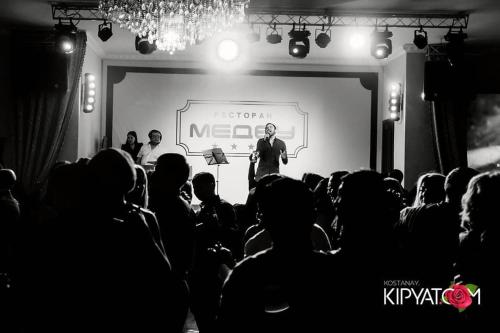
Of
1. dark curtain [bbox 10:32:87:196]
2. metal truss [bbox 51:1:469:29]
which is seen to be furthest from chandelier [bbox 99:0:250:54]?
dark curtain [bbox 10:32:87:196]

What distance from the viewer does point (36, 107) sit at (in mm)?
8023

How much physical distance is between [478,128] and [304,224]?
8.30 meters

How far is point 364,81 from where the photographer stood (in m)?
10.6

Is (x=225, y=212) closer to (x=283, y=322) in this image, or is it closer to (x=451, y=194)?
(x=451, y=194)

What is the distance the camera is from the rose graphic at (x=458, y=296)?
1.68m

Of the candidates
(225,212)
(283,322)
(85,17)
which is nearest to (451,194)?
(225,212)

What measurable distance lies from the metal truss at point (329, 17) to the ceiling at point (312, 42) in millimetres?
88

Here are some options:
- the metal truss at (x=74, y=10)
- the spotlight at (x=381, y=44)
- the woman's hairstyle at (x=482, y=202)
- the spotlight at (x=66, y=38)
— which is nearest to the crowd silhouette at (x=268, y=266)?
the woman's hairstyle at (x=482, y=202)

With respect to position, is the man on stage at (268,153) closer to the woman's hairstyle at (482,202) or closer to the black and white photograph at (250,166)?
the black and white photograph at (250,166)

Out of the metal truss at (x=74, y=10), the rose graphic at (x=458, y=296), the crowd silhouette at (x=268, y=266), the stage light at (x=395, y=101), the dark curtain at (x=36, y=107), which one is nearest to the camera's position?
the crowd silhouette at (x=268, y=266)

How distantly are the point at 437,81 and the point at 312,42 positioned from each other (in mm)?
2253

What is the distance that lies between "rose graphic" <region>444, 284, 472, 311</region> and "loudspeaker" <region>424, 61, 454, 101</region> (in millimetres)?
6628

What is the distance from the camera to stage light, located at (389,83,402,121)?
924cm

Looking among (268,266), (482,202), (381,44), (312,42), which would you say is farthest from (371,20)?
(268,266)
